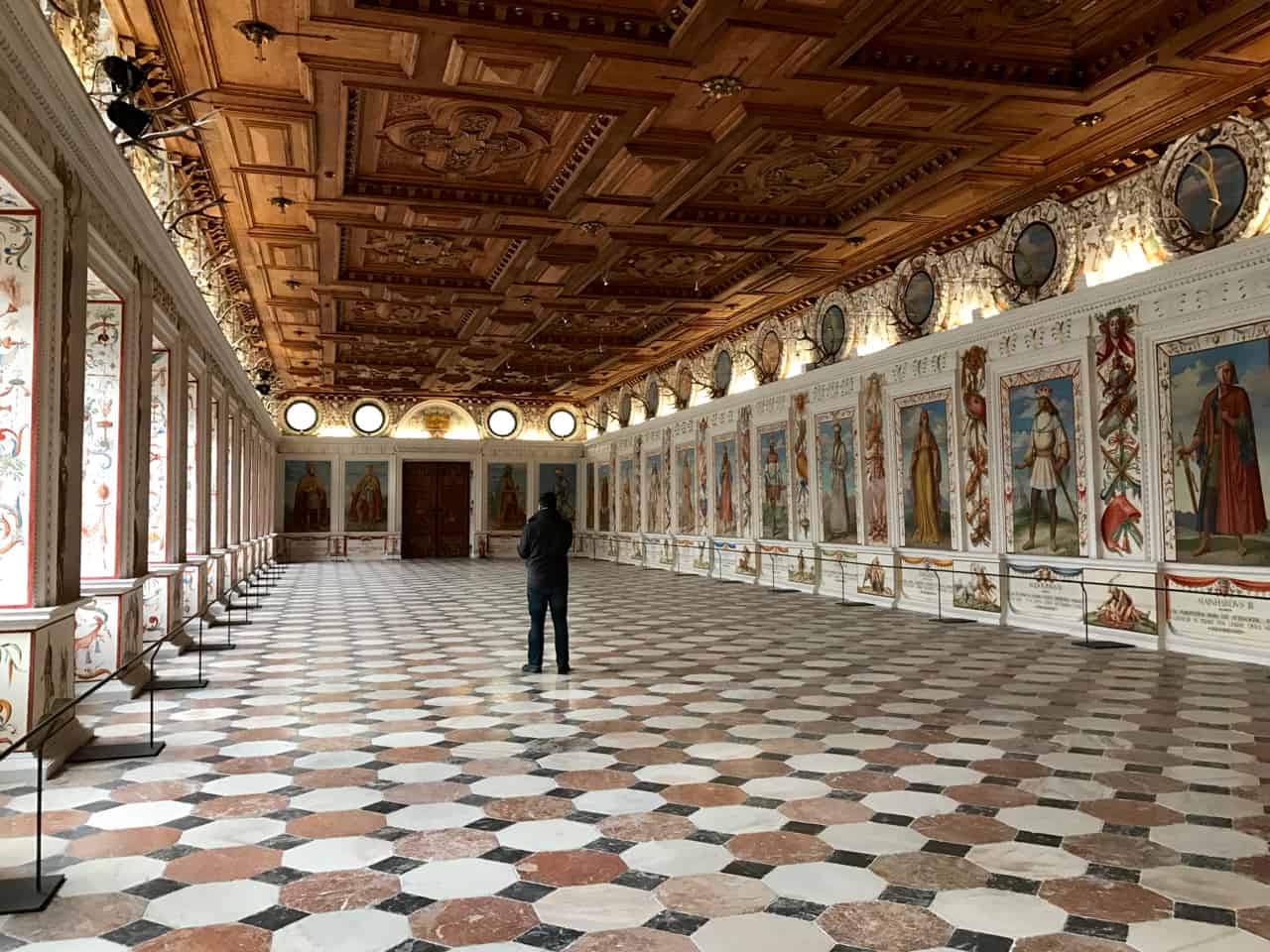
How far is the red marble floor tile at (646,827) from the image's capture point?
4.96 meters

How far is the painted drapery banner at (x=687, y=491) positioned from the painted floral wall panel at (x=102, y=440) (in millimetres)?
17781

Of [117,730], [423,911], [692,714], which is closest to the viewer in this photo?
[423,911]

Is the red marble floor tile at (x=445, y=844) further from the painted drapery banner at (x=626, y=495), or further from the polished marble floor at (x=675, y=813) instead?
the painted drapery banner at (x=626, y=495)

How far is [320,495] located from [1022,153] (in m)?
28.6

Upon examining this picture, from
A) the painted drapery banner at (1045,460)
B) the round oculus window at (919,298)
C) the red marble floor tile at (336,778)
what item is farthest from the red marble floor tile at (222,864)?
the round oculus window at (919,298)

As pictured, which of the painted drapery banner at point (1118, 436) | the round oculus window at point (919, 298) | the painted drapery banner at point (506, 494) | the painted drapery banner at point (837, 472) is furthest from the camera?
the painted drapery banner at point (506, 494)

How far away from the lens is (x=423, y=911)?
399 cm

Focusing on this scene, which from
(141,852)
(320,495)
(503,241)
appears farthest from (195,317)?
(320,495)

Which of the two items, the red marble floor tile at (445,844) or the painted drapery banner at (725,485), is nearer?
the red marble floor tile at (445,844)

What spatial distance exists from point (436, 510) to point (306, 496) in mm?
4708

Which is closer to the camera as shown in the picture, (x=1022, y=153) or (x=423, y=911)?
(x=423, y=911)

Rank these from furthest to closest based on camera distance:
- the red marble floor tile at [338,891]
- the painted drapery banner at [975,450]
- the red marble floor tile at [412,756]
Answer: the painted drapery banner at [975,450], the red marble floor tile at [412,756], the red marble floor tile at [338,891]

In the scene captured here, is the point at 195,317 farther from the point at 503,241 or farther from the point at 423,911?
the point at 423,911

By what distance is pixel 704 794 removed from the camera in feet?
18.7
